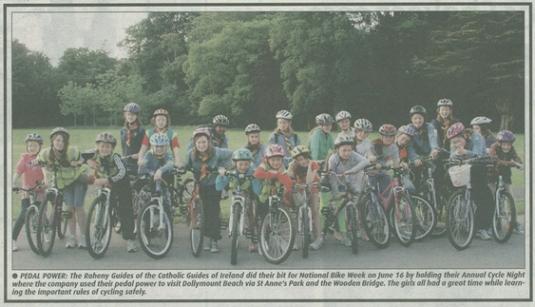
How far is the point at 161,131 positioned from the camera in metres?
5.14

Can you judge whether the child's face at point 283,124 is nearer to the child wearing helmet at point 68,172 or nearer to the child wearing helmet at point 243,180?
the child wearing helmet at point 243,180

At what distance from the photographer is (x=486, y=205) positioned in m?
5.20

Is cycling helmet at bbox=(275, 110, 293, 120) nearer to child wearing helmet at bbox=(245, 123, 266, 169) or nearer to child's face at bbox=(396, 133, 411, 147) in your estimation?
child wearing helmet at bbox=(245, 123, 266, 169)

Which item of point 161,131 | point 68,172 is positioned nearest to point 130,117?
point 161,131

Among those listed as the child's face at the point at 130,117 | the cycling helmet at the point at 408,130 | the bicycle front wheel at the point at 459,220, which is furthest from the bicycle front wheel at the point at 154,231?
the bicycle front wheel at the point at 459,220

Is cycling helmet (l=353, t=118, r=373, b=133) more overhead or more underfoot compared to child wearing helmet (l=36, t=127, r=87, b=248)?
more overhead

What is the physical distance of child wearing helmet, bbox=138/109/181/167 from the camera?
502 cm

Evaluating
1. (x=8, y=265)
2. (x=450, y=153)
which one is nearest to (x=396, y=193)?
(x=450, y=153)

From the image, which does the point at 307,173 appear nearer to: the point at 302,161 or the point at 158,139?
the point at 302,161

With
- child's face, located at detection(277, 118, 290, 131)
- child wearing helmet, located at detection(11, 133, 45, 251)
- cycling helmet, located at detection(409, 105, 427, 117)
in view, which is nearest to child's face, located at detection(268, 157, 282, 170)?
child's face, located at detection(277, 118, 290, 131)

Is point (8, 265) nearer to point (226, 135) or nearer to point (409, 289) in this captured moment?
point (226, 135)

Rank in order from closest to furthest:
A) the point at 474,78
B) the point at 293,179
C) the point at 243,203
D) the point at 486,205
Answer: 1. the point at 243,203
2. the point at 293,179
3. the point at 486,205
4. the point at 474,78

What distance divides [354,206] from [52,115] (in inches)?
121

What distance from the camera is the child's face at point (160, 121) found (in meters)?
5.15
